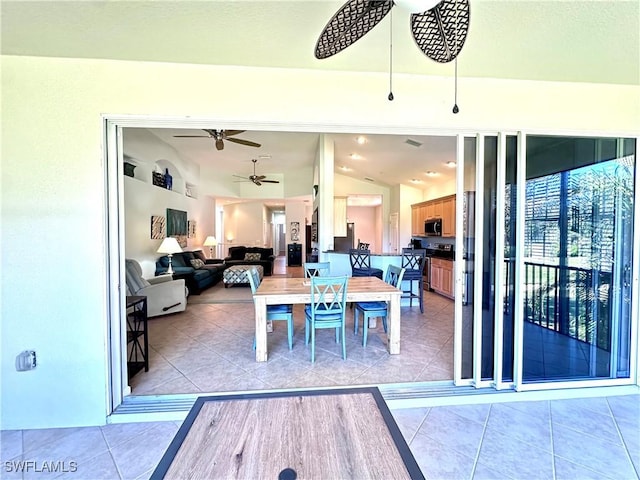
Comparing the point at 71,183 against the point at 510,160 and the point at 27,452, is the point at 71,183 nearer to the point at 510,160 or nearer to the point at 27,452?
the point at 27,452

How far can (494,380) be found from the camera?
2428mm

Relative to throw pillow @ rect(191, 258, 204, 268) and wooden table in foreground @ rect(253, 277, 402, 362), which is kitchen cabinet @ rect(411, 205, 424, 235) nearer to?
wooden table in foreground @ rect(253, 277, 402, 362)

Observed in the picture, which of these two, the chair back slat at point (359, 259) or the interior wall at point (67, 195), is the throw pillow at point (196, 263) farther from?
the interior wall at point (67, 195)

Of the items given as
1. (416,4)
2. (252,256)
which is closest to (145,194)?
(252,256)

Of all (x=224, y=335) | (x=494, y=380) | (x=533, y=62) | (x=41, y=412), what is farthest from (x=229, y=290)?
(x=533, y=62)

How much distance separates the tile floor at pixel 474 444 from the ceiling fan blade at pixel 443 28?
92.0 inches

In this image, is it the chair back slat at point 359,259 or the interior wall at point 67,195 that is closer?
the interior wall at point 67,195

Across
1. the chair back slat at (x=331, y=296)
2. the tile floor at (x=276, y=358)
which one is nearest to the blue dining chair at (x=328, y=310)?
the chair back slat at (x=331, y=296)

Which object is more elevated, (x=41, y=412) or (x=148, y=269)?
(x=148, y=269)

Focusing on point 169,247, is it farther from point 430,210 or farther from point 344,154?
point 430,210

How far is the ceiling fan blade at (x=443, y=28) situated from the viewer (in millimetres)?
1273

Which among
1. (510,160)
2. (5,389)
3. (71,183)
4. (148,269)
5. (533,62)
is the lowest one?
(5,389)

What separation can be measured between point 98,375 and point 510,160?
3.60m

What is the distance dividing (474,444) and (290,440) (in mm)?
1571
